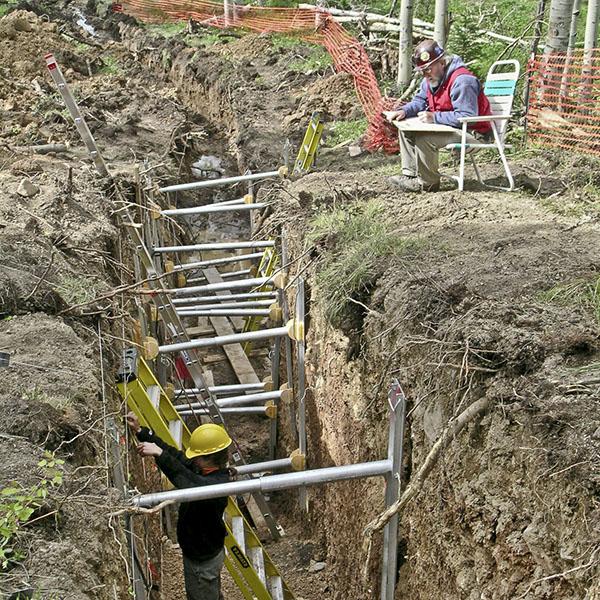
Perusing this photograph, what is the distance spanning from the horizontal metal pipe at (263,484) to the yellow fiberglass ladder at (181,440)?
0.86 m

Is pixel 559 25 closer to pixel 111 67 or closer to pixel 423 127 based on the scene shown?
pixel 423 127

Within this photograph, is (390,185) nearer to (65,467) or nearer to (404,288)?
(404,288)

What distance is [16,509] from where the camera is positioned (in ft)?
9.20

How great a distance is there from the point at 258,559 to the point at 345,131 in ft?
23.9

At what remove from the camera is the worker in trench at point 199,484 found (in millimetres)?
4094

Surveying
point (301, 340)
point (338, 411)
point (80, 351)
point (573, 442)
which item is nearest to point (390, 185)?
point (301, 340)

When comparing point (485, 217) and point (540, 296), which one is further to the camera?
point (485, 217)

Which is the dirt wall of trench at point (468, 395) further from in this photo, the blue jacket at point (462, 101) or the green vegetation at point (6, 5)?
the green vegetation at point (6, 5)

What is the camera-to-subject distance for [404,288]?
4.70m

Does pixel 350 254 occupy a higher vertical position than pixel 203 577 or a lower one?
higher

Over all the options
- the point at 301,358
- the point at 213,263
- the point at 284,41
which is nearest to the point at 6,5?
the point at 284,41

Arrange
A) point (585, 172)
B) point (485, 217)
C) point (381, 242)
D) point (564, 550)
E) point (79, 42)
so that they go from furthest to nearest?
point (79, 42), point (585, 172), point (485, 217), point (381, 242), point (564, 550)

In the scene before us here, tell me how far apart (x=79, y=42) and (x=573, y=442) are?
60.3 feet

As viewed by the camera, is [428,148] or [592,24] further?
[592,24]
